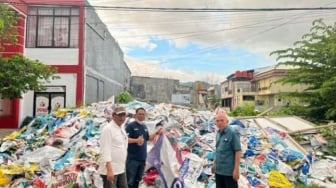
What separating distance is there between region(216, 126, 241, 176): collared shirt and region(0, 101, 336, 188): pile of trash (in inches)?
49.3

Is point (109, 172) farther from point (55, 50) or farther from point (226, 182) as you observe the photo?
point (55, 50)

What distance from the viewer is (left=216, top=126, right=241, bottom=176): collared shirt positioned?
4.79 meters

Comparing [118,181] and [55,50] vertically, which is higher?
[55,50]

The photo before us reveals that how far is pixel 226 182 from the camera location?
488 cm

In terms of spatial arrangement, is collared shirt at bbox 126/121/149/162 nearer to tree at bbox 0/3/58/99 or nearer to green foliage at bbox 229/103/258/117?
tree at bbox 0/3/58/99

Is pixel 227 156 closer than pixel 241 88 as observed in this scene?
Yes

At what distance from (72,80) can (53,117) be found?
1039cm

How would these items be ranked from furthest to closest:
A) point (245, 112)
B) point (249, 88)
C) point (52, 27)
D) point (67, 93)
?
point (249, 88) < point (52, 27) < point (67, 93) < point (245, 112)

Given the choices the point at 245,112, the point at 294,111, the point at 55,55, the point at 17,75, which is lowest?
the point at 245,112

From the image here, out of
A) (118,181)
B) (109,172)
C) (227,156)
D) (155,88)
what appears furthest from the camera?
(155,88)

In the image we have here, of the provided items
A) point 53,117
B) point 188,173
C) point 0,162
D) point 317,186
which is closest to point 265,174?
point 317,186

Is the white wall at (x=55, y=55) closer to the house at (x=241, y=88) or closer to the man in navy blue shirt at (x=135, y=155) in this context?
the man in navy blue shirt at (x=135, y=155)

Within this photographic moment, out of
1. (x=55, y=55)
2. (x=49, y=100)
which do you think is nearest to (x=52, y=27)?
(x=55, y=55)

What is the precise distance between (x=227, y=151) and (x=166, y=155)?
1.56 m
